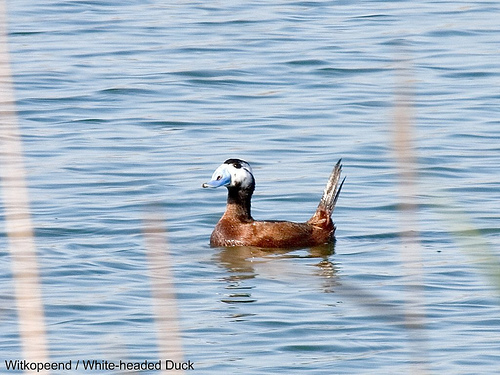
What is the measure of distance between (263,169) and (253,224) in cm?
191

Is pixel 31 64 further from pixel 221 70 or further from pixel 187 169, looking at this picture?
pixel 187 169

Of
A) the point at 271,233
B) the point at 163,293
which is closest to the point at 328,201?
the point at 271,233

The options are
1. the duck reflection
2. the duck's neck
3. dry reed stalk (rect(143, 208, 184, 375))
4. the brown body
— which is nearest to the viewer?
dry reed stalk (rect(143, 208, 184, 375))

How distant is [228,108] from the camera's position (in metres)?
13.4

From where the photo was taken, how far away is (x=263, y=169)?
11133 mm

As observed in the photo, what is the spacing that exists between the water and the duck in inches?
4.4

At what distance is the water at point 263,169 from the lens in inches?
255

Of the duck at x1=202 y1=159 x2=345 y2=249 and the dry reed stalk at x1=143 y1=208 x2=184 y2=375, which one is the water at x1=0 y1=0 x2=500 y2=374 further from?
the dry reed stalk at x1=143 y1=208 x2=184 y2=375

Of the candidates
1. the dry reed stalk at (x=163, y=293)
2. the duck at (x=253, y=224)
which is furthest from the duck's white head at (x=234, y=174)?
the dry reed stalk at (x=163, y=293)

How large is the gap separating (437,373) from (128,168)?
5.60m

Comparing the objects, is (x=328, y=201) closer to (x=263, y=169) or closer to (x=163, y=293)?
(x=263, y=169)

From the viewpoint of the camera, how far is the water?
6473 mm

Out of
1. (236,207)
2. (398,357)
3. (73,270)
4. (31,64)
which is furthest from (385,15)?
(398,357)

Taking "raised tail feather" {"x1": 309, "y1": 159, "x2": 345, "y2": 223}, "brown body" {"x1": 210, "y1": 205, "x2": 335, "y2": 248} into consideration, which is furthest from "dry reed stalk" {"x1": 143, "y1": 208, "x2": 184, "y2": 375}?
"raised tail feather" {"x1": 309, "y1": 159, "x2": 345, "y2": 223}
